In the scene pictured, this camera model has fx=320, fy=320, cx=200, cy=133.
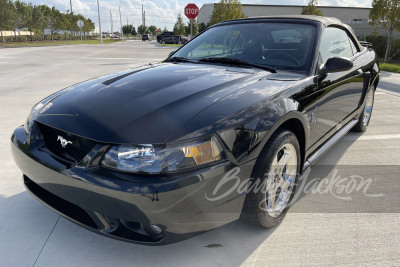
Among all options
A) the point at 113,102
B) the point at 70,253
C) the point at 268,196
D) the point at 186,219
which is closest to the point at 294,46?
the point at 268,196

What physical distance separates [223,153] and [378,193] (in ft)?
6.09

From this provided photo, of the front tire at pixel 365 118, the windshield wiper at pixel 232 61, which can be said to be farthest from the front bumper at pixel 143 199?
the front tire at pixel 365 118

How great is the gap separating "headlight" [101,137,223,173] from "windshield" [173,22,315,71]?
1.43 meters

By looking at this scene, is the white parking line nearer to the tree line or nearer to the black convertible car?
the black convertible car

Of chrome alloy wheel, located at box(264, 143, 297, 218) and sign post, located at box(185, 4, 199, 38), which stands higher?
sign post, located at box(185, 4, 199, 38)

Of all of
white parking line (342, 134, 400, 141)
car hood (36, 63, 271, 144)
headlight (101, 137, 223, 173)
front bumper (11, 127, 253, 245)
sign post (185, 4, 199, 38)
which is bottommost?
white parking line (342, 134, 400, 141)

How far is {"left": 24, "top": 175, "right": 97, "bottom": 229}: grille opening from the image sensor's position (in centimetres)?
182

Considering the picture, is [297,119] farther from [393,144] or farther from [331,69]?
[393,144]

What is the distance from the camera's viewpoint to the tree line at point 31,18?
40.2m

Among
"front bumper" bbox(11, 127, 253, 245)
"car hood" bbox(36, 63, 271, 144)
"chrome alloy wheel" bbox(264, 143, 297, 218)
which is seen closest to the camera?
"front bumper" bbox(11, 127, 253, 245)

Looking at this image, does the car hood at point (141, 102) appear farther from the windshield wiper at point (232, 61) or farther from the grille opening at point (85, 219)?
the grille opening at point (85, 219)

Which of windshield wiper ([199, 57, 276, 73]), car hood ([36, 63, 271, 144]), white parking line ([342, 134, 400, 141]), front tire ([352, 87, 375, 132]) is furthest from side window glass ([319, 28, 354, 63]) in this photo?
white parking line ([342, 134, 400, 141])

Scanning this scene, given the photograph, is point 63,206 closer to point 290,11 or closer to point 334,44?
point 334,44

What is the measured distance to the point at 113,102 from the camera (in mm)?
2066
